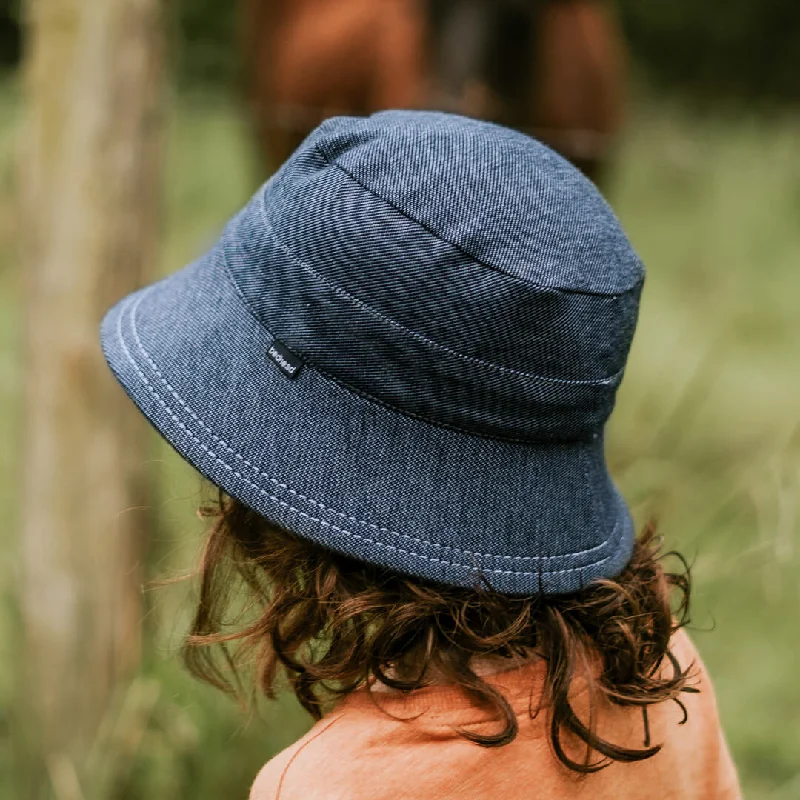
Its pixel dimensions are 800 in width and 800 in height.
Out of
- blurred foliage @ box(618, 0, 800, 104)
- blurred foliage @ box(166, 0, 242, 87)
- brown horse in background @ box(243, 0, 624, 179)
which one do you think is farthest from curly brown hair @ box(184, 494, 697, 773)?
blurred foliage @ box(618, 0, 800, 104)

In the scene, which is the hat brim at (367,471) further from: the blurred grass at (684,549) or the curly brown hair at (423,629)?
the blurred grass at (684,549)

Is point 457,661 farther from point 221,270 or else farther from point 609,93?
point 609,93

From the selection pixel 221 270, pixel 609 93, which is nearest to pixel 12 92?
pixel 609 93

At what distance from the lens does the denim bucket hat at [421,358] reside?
85cm

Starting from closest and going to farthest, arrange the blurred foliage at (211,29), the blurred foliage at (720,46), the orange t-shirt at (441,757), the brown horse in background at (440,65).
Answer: the orange t-shirt at (441,757), the brown horse in background at (440,65), the blurred foliage at (211,29), the blurred foliage at (720,46)

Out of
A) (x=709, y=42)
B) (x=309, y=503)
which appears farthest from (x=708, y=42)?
(x=309, y=503)

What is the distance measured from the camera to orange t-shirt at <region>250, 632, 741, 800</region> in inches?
32.2

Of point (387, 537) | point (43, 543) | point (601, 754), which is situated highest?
point (387, 537)

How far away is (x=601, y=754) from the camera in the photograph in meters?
0.91

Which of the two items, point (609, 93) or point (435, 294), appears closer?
point (435, 294)

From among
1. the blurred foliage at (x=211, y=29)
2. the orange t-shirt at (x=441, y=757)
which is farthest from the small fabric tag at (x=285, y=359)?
the blurred foliage at (x=211, y=29)

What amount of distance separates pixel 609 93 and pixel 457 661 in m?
4.24

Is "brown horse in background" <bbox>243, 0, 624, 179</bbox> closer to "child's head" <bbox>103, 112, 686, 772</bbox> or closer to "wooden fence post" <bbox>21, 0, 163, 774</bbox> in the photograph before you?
"wooden fence post" <bbox>21, 0, 163, 774</bbox>

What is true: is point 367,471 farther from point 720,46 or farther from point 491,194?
point 720,46
